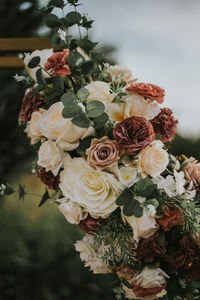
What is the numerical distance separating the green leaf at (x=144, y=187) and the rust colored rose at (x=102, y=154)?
8 cm

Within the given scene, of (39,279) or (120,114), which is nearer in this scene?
(120,114)

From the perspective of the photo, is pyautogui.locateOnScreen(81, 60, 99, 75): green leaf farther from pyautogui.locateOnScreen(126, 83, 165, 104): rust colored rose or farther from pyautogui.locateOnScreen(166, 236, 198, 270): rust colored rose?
pyautogui.locateOnScreen(166, 236, 198, 270): rust colored rose

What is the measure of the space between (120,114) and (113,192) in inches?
7.8

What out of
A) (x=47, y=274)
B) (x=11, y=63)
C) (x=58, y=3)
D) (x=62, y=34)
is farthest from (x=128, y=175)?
(x=47, y=274)

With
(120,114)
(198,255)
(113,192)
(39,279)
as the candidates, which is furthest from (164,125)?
(39,279)

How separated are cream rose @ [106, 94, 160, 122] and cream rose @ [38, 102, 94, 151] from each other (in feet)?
0.25

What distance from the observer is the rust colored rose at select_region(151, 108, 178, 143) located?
86cm

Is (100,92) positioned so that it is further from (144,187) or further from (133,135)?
(144,187)

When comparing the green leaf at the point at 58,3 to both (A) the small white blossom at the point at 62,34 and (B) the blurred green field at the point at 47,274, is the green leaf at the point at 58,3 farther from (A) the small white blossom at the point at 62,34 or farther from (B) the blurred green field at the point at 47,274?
(B) the blurred green field at the point at 47,274

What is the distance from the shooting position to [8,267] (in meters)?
2.02

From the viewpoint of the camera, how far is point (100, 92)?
2.71ft

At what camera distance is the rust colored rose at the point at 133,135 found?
2.48 ft

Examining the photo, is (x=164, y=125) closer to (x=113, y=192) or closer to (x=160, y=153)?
(x=160, y=153)

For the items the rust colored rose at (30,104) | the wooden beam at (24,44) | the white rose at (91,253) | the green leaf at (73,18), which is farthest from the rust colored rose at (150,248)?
the wooden beam at (24,44)
